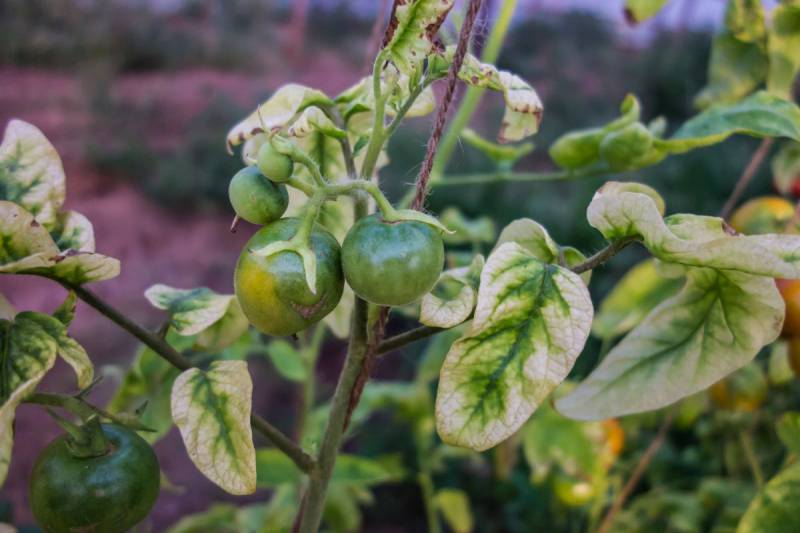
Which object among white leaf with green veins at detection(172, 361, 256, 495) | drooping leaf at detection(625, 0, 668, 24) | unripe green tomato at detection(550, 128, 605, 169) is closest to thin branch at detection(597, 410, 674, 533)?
unripe green tomato at detection(550, 128, 605, 169)

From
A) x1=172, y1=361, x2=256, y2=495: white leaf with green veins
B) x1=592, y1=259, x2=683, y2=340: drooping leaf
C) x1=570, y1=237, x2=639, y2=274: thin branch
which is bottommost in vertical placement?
x1=592, y1=259, x2=683, y2=340: drooping leaf

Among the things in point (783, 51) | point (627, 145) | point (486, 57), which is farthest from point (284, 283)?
point (783, 51)

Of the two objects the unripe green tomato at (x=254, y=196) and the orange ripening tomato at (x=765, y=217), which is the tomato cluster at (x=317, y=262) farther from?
the orange ripening tomato at (x=765, y=217)

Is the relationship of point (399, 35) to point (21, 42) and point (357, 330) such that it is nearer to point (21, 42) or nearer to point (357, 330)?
point (357, 330)

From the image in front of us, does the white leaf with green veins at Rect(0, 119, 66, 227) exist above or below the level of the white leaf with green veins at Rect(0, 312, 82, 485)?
above

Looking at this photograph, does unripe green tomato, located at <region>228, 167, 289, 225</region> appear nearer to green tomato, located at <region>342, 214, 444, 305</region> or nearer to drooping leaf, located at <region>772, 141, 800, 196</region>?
green tomato, located at <region>342, 214, 444, 305</region>

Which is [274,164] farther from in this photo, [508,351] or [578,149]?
[578,149]
